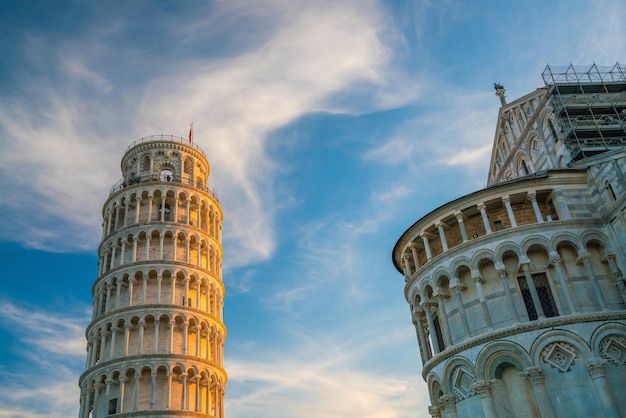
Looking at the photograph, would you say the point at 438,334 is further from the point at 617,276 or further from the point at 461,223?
the point at 617,276

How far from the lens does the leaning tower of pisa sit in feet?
137

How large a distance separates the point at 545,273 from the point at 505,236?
2.53 metres

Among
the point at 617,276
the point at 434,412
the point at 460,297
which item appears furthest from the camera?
the point at 434,412

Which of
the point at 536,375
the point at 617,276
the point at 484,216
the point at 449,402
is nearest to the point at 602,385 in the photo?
the point at 536,375

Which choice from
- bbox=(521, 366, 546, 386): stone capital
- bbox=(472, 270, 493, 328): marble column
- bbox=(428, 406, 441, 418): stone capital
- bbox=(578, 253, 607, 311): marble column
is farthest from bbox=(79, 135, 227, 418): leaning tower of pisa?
bbox=(578, 253, 607, 311): marble column

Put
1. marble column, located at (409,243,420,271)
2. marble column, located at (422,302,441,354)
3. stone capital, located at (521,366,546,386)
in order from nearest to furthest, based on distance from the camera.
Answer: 1. stone capital, located at (521,366,546,386)
2. marble column, located at (422,302,441,354)
3. marble column, located at (409,243,420,271)

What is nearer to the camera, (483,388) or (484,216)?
(483,388)

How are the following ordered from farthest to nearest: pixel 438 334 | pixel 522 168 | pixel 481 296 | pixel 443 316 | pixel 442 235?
pixel 522 168 < pixel 438 334 < pixel 442 235 < pixel 443 316 < pixel 481 296

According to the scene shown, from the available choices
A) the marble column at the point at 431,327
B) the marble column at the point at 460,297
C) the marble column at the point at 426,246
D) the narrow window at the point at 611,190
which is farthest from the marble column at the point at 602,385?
the marble column at the point at 426,246

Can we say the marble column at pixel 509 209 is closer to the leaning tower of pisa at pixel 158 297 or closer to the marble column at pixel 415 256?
the marble column at pixel 415 256

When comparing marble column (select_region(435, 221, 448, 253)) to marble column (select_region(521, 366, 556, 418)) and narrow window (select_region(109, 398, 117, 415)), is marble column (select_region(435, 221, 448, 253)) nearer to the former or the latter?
marble column (select_region(521, 366, 556, 418))

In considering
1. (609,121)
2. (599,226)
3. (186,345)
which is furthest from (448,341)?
(186,345)

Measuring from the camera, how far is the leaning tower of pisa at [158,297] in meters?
41.8

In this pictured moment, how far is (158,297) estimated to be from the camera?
147 feet
